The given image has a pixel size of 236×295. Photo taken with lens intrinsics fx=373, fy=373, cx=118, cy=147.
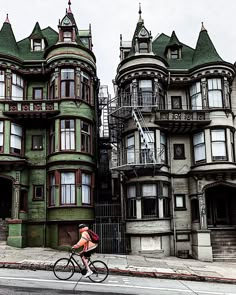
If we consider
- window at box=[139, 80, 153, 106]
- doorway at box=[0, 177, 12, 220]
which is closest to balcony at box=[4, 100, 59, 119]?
doorway at box=[0, 177, 12, 220]

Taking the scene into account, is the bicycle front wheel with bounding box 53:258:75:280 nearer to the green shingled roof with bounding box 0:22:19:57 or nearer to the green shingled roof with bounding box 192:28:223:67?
the green shingled roof with bounding box 0:22:19:57

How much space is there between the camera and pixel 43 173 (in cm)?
2500

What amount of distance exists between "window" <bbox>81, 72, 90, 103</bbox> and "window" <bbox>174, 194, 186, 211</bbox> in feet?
29.8

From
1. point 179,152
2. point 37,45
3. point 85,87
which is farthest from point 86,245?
point 37,45

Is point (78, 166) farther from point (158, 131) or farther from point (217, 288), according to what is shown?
point (217, 288)

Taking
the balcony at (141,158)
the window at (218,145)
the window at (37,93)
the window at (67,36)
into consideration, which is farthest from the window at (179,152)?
the window at (67,36)

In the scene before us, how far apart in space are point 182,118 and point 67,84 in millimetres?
8091

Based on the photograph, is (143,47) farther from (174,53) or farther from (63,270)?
(63,270)

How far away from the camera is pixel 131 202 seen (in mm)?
24422

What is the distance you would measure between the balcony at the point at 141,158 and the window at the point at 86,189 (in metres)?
2.06

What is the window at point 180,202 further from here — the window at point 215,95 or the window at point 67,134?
the window at point 67,134

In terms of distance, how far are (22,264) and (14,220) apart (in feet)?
23.7

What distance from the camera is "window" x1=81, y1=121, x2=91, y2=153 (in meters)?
24.9

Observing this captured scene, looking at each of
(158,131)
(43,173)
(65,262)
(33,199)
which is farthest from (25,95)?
(65,262)
